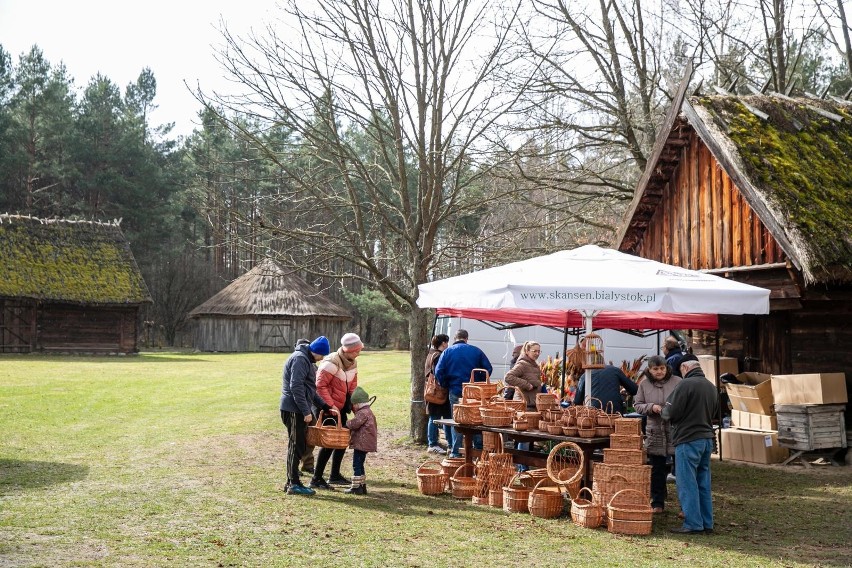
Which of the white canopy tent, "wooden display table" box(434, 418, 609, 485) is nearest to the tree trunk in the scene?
"wooden display table" box(434, 418, 609, 485)

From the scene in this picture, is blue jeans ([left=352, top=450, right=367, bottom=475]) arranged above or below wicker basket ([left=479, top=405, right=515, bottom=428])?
below

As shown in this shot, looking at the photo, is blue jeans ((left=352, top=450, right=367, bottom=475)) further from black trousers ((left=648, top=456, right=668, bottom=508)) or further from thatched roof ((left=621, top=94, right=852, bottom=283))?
thatched roof ((left=621, top=94, right=852, bottom=283))

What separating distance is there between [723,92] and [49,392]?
15989mm

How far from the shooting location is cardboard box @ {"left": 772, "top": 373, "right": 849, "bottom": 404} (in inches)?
481

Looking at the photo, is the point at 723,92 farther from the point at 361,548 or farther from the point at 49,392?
the point at 49,392

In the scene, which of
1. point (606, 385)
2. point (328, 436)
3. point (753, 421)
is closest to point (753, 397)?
point (753, 421)

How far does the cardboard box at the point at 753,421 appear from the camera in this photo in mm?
13070

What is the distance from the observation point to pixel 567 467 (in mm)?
9656

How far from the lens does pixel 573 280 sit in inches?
361

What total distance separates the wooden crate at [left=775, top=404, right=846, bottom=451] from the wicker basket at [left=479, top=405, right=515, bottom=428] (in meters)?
4.86

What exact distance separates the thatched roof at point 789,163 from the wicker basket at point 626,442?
4622mm

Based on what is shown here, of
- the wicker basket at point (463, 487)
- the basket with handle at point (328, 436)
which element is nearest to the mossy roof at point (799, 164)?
the wicker basket at point (463, 487)

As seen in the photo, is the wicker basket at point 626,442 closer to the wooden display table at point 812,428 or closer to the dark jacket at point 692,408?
the dark jacket at point 692,408

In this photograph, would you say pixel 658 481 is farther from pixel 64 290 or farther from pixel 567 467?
pixel 64 290
